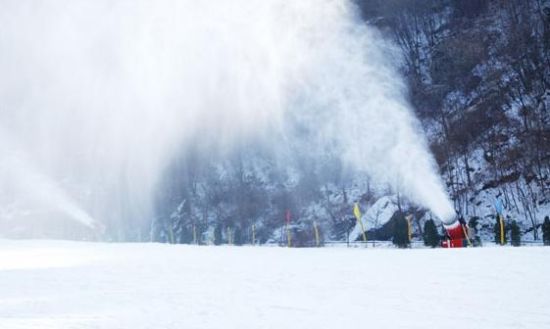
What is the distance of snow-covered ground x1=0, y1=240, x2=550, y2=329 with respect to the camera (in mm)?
6707

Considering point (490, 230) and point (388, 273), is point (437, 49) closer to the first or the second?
point (490, 230)

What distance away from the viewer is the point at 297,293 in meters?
8.74

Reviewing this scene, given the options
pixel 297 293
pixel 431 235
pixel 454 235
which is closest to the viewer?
pixel 297 293

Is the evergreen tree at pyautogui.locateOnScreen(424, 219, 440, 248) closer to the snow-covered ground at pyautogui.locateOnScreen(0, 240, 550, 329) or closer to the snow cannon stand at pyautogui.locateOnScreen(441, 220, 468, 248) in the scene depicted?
the snow cannon stand at pyautogui.locateOnScreen(441, 220, 468, 248)

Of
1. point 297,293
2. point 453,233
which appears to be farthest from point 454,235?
point 297,293

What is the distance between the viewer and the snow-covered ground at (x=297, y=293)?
671 cm

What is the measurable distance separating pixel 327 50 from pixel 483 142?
12.3 meters

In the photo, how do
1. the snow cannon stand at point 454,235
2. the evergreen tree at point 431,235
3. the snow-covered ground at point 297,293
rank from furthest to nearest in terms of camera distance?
the evergreen tree at point 431,235
the snow cannon stand at point 454,235
the snow-covered ground at point 297,293

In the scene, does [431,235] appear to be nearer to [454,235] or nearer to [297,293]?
[454,235]

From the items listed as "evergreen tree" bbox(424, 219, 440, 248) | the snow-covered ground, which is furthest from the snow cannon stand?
"evergreen tree" bbox(424, 219, 440, 248)

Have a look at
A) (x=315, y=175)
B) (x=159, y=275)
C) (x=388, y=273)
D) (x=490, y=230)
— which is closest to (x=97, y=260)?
(x=159, y=275)

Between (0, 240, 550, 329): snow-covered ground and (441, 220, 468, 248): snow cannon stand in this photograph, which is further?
(441, 220, 468, 248): snow cannon stand

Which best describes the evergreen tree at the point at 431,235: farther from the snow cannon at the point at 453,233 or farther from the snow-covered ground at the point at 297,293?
the snow-covered ground at the point at 297,293

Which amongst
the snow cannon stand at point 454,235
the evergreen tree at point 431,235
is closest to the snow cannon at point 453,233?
the snow cannon stand at point 454,235
